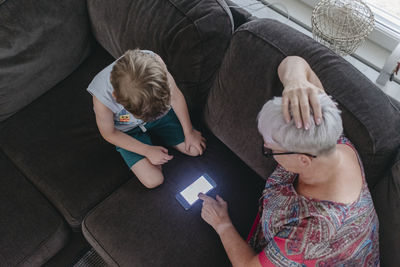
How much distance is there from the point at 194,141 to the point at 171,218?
37cm

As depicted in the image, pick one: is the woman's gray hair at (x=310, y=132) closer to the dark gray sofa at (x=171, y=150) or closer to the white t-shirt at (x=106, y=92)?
the dark gray sofa at (x=171, y=150)

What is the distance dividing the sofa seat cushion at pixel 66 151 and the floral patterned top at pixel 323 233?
32.5 inches

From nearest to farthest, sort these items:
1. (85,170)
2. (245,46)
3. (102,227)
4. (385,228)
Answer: (385,228) → (245,46) → (102,227) → (85,170)

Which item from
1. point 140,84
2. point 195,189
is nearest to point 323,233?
point 195,189

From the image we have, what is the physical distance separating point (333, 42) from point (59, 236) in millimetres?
1502

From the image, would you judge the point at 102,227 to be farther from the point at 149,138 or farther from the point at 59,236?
the point at 149,138

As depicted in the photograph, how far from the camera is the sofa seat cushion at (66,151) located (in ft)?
4.88

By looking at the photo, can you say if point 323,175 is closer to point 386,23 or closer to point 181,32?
point 181,32

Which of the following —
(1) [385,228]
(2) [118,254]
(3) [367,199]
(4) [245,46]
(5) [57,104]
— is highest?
(4) [245,46]

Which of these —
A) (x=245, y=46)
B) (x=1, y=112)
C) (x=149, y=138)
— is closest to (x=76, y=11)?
(x=1, y=112)

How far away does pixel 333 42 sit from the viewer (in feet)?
4.63

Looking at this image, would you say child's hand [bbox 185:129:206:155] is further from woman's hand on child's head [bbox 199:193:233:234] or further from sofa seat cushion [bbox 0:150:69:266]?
sofa seat cushion [bbox 0:150:69:266]

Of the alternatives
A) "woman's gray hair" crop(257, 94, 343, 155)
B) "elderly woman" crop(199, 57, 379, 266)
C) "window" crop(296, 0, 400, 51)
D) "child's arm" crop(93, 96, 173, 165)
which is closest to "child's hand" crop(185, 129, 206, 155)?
"child's arm" crop(93, 96, 173, 165)

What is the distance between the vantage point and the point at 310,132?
835mm
